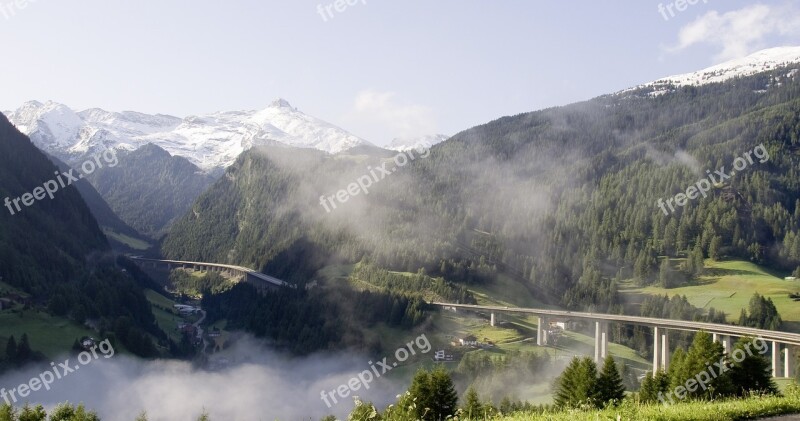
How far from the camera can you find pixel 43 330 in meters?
136

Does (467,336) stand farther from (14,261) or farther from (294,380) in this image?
(14,261)

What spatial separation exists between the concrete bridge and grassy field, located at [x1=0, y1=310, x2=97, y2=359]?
3722 inches

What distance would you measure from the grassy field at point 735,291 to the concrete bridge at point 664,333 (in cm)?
2273

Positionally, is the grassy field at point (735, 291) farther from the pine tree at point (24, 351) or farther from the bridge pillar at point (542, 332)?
the pine tree at point (24, 351)

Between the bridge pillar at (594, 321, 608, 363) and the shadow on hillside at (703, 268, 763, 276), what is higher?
the shadow on hillside at (703, 268, 763, 276)

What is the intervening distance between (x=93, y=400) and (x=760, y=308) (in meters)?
155

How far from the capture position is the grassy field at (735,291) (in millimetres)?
157575

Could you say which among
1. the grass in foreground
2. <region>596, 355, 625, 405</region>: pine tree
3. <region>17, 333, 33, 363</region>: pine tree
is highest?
the grass in foreground

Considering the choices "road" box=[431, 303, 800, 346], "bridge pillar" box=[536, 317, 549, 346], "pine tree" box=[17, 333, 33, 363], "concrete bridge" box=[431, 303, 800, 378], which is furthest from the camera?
"bridge pillar" box=[536, 317, 549, 346]

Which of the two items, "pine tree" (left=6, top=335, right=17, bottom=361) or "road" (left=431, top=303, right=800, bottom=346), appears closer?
"road" (left=431, top=303, right=800, bottom=346)

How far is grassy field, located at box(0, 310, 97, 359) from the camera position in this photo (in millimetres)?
128625

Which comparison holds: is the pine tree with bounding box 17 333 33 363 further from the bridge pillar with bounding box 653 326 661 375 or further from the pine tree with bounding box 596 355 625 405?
the bridge pillar with bounding box 653 326 661 375

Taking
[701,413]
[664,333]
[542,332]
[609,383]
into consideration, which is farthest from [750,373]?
[542,332]

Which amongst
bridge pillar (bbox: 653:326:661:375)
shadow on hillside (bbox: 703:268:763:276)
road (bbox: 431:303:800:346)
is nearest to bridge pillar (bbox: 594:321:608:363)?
road (bbox: 431:303:800:346)
